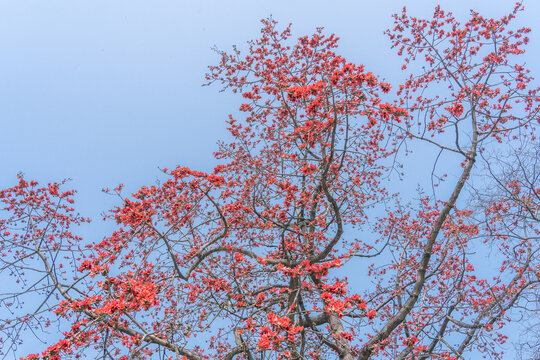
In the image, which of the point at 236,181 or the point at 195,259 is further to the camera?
the point at 236,181

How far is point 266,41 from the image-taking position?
8578mm

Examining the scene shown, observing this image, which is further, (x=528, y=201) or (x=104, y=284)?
(x=528, y=201)

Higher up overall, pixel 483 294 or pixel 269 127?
pixel 269 127

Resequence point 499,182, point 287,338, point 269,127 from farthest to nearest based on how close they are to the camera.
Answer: point 269,127, point 499,182, point 287,338

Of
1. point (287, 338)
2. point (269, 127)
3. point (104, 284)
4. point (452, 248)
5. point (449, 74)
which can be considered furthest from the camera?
point (269, 127)

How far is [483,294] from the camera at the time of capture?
9.24 m

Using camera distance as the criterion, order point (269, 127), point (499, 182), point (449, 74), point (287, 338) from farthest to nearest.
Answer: point (269, 127)
point (449, 74)
point (499, 182)
point (287, 338)

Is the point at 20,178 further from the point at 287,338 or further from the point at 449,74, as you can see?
the point at 449,74

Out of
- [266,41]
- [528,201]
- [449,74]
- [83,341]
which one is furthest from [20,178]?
[528,201]

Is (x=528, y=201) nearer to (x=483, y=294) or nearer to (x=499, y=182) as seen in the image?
(x=499, y=182)

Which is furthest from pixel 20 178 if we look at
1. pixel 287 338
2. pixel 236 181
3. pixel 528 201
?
pixel 528 201

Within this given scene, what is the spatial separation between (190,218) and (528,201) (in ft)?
20.8

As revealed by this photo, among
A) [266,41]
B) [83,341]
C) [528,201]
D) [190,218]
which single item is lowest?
[83,341]

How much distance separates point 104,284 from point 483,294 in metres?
8.78
